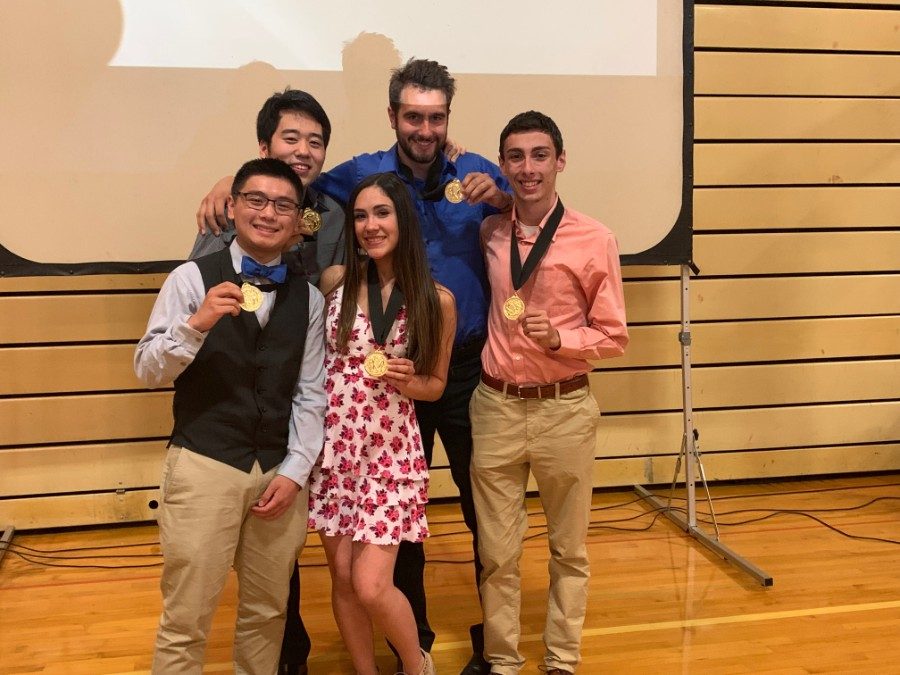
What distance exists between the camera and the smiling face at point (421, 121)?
2.66m

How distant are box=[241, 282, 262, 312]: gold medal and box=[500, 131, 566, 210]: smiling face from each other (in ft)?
3.22

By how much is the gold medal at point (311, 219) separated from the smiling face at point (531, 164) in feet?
2.31

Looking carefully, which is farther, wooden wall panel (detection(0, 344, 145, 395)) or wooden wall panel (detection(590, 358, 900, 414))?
wooden wall panel (detection(590, 358, 900, 414))

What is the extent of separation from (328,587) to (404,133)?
87.5 inches

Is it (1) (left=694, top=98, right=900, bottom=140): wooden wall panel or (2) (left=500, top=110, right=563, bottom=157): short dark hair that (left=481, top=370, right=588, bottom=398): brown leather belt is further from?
(1) (left=694, top=98, right=900, bottom=140): wooden wall panel

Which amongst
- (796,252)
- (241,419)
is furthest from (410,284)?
(796,252)

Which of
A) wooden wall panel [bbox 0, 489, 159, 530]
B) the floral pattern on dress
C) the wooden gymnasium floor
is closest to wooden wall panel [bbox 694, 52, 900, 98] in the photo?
the wooden gymnasium floor

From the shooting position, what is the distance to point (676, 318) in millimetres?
4848

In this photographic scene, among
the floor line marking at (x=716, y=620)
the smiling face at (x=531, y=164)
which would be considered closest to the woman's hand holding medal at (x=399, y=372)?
the smiling face at (x=531, y=164)

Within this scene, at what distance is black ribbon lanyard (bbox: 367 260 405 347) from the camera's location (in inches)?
99.0

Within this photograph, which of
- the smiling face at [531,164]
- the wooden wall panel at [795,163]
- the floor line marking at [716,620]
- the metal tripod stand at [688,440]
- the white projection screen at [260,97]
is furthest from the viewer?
the wooden wall panel at [795,163]

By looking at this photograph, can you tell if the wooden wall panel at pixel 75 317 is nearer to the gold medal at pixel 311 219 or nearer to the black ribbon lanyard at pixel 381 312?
the gold medal at pixel 311 219

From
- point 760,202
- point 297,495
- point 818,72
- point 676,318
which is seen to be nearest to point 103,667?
point 297,495

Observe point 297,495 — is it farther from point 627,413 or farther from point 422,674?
point 627,413
